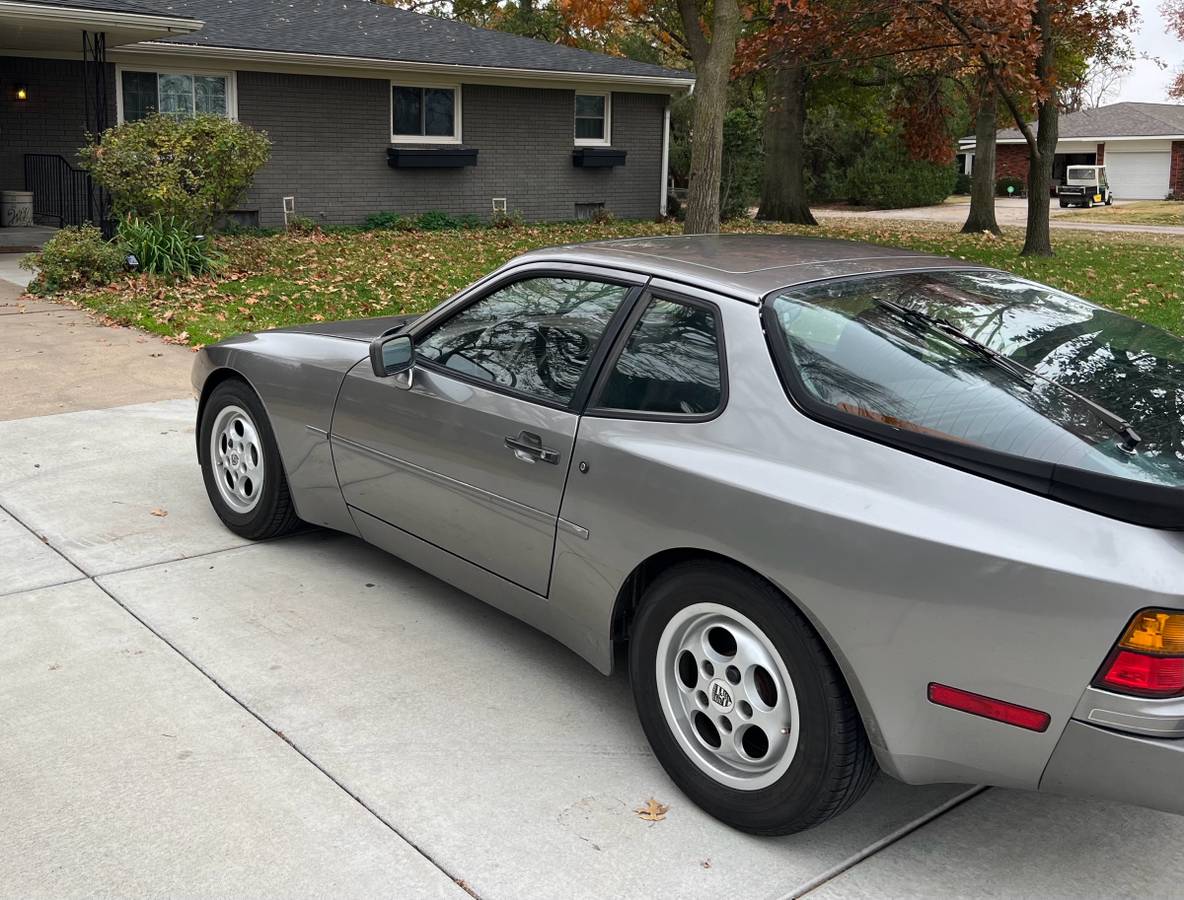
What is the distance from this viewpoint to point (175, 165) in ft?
43.4

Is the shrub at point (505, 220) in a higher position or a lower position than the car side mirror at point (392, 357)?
higher

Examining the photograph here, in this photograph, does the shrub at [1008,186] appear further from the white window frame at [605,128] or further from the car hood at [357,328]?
the car hood at [357,328]

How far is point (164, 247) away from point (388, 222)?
8.44 metres

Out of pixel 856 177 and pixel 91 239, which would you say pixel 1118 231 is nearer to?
pixel 856 177

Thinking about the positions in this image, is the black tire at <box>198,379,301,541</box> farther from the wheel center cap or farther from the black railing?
the black railing

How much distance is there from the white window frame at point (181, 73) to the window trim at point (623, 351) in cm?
1589

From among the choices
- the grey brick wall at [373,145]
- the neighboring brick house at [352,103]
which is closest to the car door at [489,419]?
the neighboring brick house at [352,103]

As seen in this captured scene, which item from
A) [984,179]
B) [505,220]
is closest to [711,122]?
[505,220]

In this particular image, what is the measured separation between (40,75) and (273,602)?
16024 millimetres

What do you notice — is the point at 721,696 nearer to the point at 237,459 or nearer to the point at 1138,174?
the point at 237,459

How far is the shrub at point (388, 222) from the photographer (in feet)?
68.9

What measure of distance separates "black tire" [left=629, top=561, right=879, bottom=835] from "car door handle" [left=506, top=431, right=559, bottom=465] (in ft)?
1.96

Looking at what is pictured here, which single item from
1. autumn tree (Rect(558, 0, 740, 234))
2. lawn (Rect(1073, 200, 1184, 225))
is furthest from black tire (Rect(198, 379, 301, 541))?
lawn (Rect(1073, 200, 1184, 225))

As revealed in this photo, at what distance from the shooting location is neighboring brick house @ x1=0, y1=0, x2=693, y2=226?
1744 centimetres
